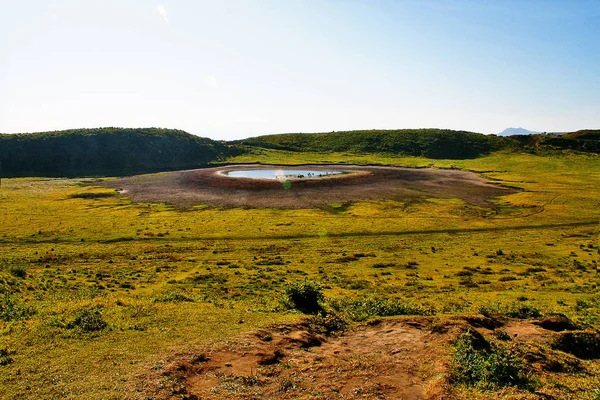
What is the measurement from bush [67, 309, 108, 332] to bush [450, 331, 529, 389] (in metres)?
19.9

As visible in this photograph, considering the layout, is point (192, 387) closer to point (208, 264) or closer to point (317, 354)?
point (317, 354)

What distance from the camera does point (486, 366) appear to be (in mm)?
18672

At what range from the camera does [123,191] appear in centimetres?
10238

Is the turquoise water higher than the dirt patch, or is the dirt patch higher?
the turquoise water

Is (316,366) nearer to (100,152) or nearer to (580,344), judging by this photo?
(580,344)

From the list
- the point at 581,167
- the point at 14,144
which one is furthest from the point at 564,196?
the point at 14,144

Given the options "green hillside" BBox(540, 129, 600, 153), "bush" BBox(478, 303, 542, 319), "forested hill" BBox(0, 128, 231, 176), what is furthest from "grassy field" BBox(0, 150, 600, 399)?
"green hillside" BBox(540, 129, 600, 153)

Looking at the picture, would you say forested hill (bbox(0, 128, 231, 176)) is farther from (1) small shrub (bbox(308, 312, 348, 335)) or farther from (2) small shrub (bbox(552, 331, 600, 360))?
(2) small shrub (bbox(552, 331, 600, 360))

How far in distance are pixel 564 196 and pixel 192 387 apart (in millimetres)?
96752

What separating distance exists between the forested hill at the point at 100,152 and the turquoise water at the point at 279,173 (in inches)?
1191

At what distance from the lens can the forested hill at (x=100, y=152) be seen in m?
145

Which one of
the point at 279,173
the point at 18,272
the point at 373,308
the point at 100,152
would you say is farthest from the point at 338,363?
the point at 100,152

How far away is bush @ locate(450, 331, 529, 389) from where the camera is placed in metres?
17.9

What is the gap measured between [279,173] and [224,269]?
3556 inches
